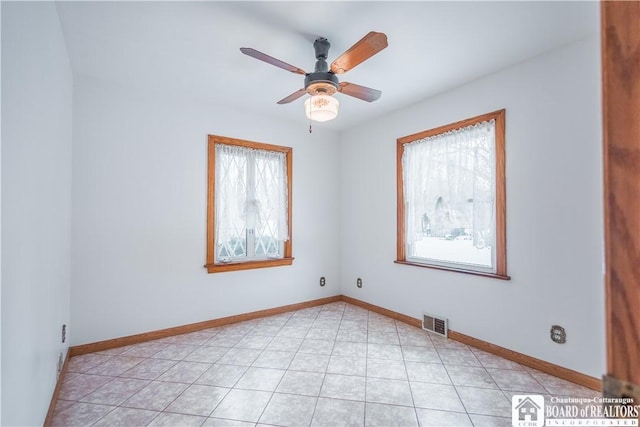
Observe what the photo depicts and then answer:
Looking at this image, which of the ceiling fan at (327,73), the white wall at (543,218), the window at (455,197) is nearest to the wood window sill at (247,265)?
the window at (455,197)

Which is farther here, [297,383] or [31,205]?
[297,383]

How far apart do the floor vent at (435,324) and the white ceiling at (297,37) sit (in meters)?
2.44

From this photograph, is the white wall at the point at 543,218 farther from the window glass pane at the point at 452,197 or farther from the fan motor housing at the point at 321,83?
the fan motor housing at the point at 321,83

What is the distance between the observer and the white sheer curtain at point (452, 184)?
2.86 m

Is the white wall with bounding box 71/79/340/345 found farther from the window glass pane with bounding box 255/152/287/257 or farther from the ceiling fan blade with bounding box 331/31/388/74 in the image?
the ceiling fan blade with bounding box 331/31/388/74

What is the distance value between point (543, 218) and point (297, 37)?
2.40m

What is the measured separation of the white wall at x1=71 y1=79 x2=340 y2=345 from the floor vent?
1.82m

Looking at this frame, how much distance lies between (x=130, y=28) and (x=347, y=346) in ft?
10.4

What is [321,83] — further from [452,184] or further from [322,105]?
[452,184]

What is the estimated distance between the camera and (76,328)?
2754 millimetres

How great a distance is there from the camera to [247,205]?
3.72 m

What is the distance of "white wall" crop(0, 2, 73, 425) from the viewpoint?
3.96 ft

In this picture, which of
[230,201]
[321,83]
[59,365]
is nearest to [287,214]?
[230,201]

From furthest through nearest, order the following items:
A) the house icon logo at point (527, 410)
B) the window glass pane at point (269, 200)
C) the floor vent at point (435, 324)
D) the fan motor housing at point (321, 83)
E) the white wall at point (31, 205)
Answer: the window glass pane at point (269, 200), the floor vent at point (435, 324), the fan motor housing at point (321, 83), the house icon logo at point (527, 410), the white wall at point (31, 205)
